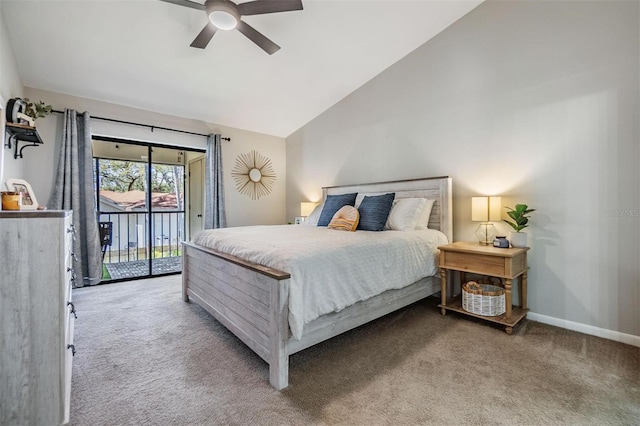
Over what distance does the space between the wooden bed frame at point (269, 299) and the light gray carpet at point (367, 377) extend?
19 centimetres

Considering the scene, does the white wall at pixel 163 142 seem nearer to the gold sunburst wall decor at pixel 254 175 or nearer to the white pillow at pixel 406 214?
the gold sunburst wall decor at pixel 254 175

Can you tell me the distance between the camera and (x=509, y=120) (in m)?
2.81

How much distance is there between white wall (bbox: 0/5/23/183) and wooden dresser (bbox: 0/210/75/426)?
160cm

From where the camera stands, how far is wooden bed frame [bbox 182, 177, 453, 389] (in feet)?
5.49

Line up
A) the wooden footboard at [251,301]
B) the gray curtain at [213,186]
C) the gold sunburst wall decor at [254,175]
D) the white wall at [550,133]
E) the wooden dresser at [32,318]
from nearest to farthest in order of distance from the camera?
the wooden dresser at [32,318], the wooden footboard at [251,301], the white wall at [550,133], the gray curtain at [213,186], the gold sunburst wall decor at [254,175]

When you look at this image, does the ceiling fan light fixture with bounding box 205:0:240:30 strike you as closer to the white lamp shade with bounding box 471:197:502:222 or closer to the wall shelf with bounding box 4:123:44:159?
the wall shelf with bounding box 4:123:44:159

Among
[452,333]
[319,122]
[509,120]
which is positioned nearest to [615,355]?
[452,333]

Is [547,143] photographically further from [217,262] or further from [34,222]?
[34,222]

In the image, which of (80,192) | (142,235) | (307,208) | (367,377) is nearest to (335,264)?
(367,377)

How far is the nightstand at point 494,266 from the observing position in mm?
2367

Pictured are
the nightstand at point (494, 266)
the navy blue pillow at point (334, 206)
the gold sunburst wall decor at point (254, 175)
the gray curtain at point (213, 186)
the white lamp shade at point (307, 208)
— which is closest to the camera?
the nightstand at point (494, 266)

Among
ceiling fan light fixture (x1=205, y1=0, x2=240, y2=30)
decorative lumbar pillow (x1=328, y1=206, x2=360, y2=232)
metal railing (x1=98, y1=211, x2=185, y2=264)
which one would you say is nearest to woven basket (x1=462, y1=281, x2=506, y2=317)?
decorative lumbar pillow (x1=328, y1=206, x2=360, y2=232)

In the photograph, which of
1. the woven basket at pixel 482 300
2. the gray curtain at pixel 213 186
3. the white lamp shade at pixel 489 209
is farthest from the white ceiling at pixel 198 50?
the woven basket at pixel 482 300

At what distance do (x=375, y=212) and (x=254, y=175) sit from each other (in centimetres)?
292
